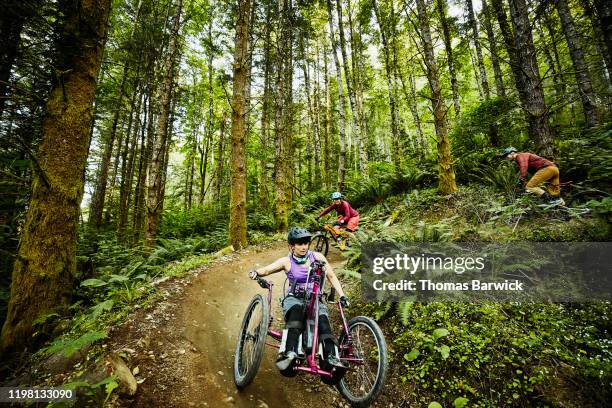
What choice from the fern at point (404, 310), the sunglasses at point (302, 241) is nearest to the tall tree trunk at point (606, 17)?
the fern at point (404, 310)

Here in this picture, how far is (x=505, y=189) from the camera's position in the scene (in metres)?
7.79

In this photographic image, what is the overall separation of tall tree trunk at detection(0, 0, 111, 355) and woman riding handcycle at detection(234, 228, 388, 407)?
11.4ft

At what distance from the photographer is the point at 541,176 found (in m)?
6.50

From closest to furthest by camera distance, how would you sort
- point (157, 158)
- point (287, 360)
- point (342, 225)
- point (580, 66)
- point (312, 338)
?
point (287, 360) < point (312, 338) < point (342, 225) < point (157, 158) < point (580, 66)

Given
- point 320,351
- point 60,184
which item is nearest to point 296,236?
point 320,351

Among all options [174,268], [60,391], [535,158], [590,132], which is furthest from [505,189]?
[60,391]

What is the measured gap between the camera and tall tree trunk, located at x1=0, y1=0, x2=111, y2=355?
4371 millimetres

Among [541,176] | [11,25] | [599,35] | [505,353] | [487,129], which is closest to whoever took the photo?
[505,353]

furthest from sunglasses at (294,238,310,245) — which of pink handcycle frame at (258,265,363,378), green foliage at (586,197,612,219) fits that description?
green foliage at (586,197,612,219)

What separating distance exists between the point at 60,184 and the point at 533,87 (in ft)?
32.4

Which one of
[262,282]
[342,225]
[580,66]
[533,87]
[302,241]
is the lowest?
[262,282]

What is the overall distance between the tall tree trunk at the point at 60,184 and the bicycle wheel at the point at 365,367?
483cm

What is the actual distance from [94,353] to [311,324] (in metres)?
2.75

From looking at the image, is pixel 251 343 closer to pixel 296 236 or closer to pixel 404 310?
pixel 296 236
